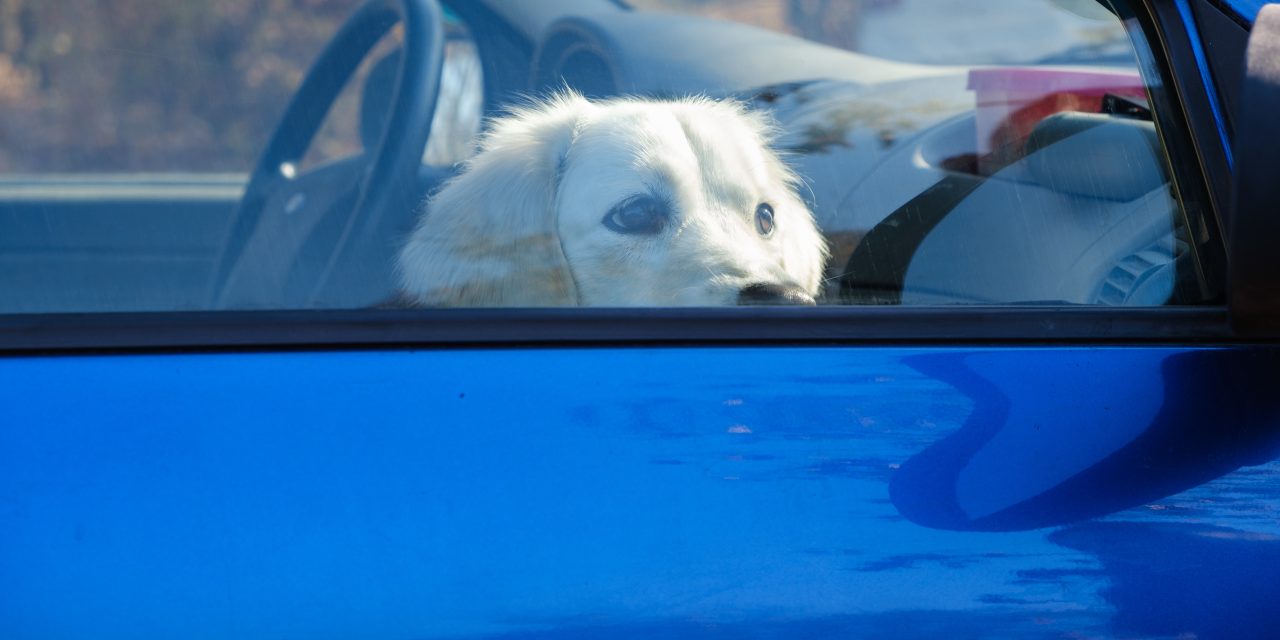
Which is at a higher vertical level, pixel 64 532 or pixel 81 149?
pixel 81 149

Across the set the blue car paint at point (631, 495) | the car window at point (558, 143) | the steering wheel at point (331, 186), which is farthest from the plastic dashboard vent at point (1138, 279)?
the steering wheel at point (331, 186)

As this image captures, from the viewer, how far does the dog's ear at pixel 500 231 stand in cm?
150

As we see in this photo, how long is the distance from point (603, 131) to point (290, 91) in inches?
21.4

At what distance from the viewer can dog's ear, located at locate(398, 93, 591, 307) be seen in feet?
4.91

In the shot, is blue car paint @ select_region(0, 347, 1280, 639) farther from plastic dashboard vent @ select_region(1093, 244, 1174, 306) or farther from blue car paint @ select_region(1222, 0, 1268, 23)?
blue car paint @ select_region(1222, 0, 1268, 23)

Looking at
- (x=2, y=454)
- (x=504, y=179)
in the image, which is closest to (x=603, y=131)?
(x=504, y=179)

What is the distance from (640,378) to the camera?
1.28 m

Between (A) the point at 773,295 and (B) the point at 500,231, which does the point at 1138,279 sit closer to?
(A) the point at 773,295

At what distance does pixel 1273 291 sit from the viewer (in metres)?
1.14

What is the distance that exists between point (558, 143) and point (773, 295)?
0.53 meters

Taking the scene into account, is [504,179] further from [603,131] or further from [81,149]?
[81,149]

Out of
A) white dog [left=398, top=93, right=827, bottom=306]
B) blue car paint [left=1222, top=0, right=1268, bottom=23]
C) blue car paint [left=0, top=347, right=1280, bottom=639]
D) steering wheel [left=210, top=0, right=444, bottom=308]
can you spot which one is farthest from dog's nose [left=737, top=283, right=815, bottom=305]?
blue car paint [left=1222, top=0, right=1268, bottom=23]

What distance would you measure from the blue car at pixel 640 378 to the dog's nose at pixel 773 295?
1.7 inches

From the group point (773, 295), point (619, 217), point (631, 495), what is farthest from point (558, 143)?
point (631, 495)
